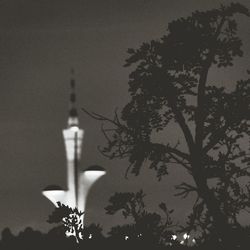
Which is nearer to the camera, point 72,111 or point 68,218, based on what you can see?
point 68,218

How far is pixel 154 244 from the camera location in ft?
28.8

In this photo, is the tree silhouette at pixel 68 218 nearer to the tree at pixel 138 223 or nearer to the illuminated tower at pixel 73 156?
the tree at pixel 138 223

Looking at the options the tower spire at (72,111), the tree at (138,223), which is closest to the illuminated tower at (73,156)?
the tower spire at (72,111)

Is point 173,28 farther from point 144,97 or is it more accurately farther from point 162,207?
point 162,207

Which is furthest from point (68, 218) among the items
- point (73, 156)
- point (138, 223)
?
point (73, 156)

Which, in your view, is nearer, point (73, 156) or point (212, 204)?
point (212, 204)

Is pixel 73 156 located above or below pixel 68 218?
above

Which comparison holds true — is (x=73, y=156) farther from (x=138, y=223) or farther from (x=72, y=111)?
(x=138, y=223)

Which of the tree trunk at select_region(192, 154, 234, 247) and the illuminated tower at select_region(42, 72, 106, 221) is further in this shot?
the illuminated tower at select_region(42, 72, 106, 221)

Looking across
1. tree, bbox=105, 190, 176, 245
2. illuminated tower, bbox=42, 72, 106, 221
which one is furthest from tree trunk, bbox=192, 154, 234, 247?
illuminated tower, bbox=42, 72, 106, 221

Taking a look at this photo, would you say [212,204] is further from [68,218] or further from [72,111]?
[72,111]

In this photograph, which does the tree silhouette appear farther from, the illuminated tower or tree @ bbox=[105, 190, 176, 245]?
the illuminated tower

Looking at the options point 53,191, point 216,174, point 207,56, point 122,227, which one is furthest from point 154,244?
point 53,191

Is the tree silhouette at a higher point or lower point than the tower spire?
lower
